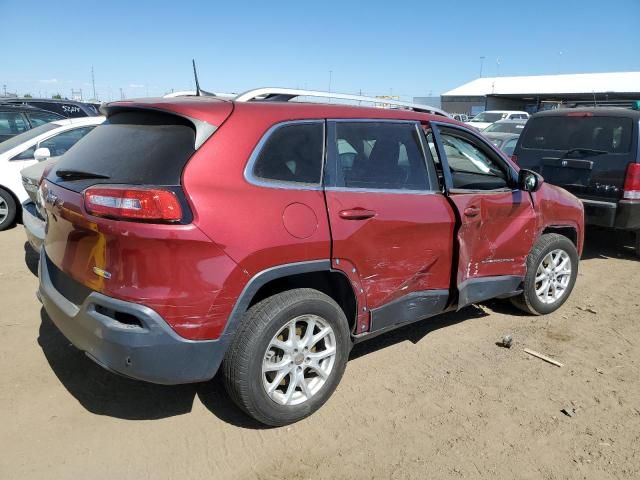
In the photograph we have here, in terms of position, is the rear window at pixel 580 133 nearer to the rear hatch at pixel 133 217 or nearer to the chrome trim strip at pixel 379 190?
the chrome trim strip at pixel 379 190

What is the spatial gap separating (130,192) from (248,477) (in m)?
1.48

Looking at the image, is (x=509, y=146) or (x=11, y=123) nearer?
(x=509, y=146)

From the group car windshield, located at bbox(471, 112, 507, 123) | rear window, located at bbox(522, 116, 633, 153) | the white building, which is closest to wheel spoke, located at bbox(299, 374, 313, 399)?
rear window, located at bbox(522, 116, 633, 153)

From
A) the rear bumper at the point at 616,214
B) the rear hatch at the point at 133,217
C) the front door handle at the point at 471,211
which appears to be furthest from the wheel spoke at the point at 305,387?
the rear bumper at the point at 616,214

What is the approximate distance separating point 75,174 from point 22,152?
16.9ft

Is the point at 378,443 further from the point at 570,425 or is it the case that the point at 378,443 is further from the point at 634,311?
the point at 634,311

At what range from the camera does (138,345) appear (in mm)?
2363

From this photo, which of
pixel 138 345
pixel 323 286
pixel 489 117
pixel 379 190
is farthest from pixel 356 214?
pixel 489 117

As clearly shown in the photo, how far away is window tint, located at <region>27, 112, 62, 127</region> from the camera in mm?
10086

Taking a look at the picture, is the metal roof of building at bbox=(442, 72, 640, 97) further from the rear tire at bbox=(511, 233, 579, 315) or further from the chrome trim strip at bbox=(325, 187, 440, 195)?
the chrome trim strip at bbox=(325, 187, 440, 195)

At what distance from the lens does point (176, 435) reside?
110 inches

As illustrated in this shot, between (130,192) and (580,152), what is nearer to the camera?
(130,192)

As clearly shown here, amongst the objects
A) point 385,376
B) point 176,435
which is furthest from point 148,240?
point 385,376

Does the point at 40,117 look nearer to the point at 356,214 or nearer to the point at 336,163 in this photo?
the point at 336,163
